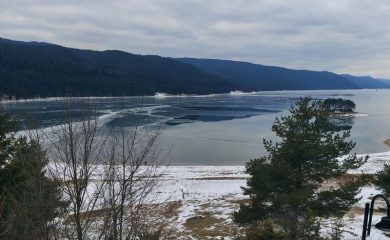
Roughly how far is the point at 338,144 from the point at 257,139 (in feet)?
140

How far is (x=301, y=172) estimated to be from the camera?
16.0m

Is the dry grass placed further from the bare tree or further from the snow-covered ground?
the bare tree

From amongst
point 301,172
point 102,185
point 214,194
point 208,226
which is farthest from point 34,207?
point 214,194

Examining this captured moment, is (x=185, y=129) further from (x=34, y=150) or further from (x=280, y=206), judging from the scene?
(x=34, y=150)

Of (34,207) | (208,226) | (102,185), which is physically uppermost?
(102,185)

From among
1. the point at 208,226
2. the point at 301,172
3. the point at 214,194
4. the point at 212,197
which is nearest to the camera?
the point at 301,172

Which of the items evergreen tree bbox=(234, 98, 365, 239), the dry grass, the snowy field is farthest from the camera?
the snowy field

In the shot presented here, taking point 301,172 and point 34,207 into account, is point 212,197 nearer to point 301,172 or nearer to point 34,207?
point 301,172

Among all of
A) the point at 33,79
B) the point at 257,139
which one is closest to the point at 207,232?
the point at 257,139

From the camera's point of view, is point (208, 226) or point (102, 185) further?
point (208, 226)

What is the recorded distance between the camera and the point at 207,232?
2181 cm

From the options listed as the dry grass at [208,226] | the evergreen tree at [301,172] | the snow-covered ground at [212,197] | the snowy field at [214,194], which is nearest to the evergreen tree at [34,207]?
the snow-covered ground at [212,197]

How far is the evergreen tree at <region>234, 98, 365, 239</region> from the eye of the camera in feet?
51.6

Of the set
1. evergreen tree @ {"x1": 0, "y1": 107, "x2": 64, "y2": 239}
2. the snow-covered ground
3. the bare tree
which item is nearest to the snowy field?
the snow-covered ground
